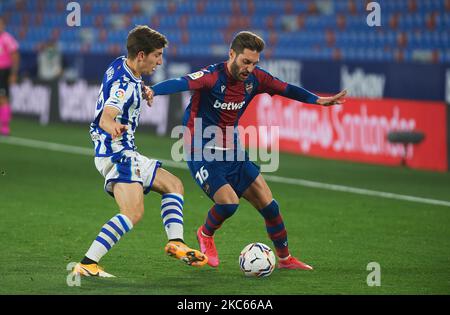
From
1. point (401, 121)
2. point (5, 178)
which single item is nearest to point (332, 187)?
point (401, 121)

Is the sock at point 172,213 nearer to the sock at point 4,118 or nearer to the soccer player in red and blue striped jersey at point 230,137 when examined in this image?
the soccer player in red and blue striped jersey at point 230,137

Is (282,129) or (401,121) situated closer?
(401,121)

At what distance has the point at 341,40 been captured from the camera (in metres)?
22.5

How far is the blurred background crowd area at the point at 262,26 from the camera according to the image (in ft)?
69.1

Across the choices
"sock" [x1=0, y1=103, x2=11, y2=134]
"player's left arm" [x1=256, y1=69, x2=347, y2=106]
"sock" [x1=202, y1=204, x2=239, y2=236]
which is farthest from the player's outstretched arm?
"sock" [x1=0, y1=103, x2=11, y2=134]

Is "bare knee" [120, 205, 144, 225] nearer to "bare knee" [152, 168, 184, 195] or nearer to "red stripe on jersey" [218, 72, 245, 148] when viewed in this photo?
"bare knee" [152, 168, 184, 195]

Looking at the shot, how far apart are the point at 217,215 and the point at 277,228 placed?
0.48m

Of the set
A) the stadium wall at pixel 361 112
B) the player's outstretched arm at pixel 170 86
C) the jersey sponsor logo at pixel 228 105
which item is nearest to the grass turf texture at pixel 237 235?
the stadium wall at pixel 361 112

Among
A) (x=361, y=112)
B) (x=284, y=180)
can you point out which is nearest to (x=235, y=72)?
(x=284, y=180)

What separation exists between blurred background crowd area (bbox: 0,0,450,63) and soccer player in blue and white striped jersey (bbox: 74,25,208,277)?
38.6 feet

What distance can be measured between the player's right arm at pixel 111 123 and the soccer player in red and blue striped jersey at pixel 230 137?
937mm

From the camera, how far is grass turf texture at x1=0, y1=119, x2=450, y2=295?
7.42m

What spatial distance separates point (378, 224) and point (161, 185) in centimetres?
373

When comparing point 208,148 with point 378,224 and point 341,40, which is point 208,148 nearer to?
point 378,224
